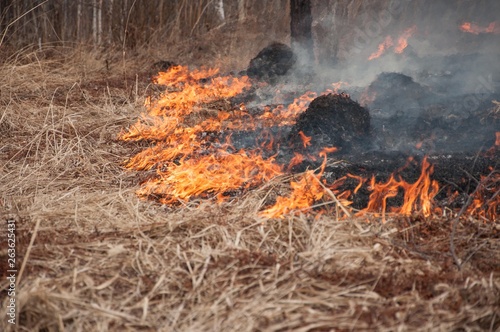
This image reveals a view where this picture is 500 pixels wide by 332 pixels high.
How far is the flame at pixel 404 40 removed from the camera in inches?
322

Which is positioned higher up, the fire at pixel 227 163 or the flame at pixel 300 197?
the flame at pixel 300 197

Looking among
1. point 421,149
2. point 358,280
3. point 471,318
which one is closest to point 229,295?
point 358,280

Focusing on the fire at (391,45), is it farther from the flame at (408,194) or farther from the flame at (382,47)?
the flame at (408,194)

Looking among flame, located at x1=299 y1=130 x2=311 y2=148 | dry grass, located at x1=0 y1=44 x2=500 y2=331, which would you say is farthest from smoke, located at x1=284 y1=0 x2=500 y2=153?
dry grass, located at x1=0 y1=44 x2=500 y2=331

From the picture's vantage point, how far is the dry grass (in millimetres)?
2330

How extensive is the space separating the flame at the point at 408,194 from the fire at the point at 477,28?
18.6 feet

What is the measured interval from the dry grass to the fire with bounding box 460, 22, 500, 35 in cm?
631

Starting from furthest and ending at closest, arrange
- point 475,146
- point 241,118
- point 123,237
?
point 241,118 → point 475,146 → point 123,237

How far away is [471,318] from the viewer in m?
2.28

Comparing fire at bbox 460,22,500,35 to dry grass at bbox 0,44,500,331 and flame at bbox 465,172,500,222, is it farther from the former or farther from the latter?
dry grass at bbox 0,44,500,331

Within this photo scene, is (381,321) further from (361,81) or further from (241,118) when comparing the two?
(361,81)

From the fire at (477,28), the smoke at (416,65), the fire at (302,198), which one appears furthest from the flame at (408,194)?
the fire at (477,28)

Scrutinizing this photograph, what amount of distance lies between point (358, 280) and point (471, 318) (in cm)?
53

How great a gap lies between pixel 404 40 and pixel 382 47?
1.67 feet
